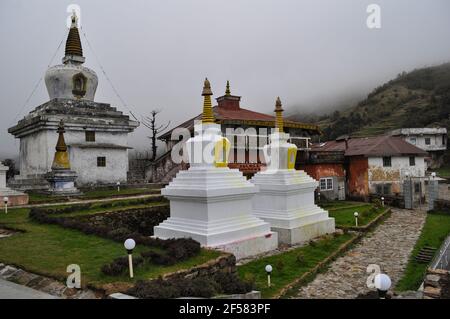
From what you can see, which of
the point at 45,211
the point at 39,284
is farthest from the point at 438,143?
the point at 39,284

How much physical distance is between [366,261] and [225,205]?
17.5 ft

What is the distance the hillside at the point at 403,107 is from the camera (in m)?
66.8

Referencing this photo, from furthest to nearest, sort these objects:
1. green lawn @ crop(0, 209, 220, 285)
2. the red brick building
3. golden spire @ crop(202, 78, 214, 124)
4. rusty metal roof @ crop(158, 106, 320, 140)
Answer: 1. the red brick building
2. rusty metal roof @ crop(158, 106, 320, 140)
3. golden spire @ crop(202, 78, 214, 124)
4. green lawn @ crop(0, 209, 220, 285)

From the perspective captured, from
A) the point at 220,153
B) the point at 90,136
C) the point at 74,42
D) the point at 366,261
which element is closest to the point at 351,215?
the point at 366,261

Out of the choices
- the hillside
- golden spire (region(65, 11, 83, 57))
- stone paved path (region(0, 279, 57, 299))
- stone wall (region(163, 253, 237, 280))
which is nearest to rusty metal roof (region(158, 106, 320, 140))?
golden spire (region(65, 11, 83, 57))

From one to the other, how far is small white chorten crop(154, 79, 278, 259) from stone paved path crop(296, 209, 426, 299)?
116 inches

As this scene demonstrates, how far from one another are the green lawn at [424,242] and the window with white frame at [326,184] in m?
7.80

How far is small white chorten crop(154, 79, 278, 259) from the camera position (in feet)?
41.2

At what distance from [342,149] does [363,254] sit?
19968 millimetres

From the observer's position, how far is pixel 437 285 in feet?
27.2

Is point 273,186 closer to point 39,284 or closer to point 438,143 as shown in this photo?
point 39,284

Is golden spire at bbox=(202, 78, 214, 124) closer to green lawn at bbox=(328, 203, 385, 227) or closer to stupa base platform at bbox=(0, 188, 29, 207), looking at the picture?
green lawn at bbox=(328, 203, 385, 227)

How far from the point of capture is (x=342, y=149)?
3297 centimetres

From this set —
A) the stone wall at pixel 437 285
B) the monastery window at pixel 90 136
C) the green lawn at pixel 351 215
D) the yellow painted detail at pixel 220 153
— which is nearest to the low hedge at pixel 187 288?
the stone wall at pixel 437 285
